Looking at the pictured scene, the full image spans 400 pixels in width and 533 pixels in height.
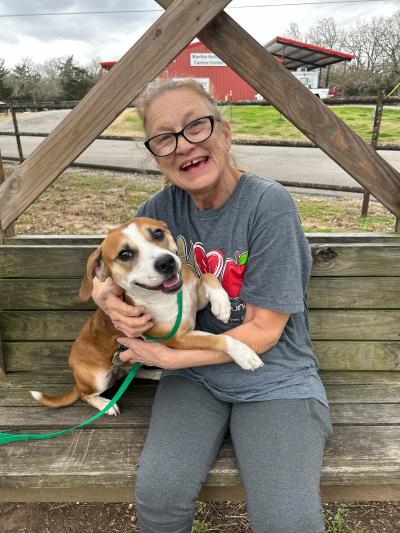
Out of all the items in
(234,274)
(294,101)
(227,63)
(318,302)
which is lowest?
(318,302)

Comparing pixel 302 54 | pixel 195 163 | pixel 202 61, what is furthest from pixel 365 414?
pixel 302 54

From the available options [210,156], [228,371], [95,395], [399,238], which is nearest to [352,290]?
[399,238]

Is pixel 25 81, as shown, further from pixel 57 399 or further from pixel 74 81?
pixel 57 399

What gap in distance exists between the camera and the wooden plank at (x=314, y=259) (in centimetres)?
Answer: 238

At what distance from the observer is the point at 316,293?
247cm

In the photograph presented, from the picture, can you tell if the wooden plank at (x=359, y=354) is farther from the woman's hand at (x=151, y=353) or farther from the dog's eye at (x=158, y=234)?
the dog's eye at (x=158, y=234)

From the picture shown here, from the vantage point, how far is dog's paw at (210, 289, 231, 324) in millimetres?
1982

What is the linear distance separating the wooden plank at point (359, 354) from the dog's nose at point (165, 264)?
1.15 metres

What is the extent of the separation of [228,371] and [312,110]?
131cm

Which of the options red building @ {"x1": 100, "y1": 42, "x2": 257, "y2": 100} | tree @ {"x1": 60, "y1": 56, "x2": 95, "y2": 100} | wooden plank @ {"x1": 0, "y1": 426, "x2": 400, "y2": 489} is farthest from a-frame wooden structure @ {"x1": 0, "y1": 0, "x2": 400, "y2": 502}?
tree @ {"x1": 60, "y1": 56, "x2": 95, "y2": 100}

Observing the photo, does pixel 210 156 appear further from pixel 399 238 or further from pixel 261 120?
pixel 261 120

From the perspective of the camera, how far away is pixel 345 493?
6.29 feet

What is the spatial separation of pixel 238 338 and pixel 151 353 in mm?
412

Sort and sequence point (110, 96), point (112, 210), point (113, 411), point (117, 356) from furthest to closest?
point (112, 210) → point (117, 356) → point (113, 411) → point (110, 96)
